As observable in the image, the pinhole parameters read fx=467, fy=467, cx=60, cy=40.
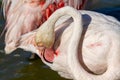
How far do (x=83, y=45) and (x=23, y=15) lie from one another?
127 centimetres

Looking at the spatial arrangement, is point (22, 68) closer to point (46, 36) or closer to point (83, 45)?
point (46, 36)

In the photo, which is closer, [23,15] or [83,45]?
[83,45]

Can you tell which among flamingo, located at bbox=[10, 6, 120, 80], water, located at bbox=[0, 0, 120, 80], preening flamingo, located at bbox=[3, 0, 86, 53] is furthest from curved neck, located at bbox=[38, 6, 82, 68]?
water, located at bbox=[0, 0, 120, 80]

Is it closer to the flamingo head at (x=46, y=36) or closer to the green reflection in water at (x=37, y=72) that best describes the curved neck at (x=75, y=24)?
the flamingo head at (x=46, y=36)

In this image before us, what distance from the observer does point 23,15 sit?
5.04 metres

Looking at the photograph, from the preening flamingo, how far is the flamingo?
0.73 m

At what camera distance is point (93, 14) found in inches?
173

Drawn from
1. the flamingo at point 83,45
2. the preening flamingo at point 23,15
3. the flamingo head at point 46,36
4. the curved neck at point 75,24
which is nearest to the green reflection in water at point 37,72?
the preening flamingo at point 23,15

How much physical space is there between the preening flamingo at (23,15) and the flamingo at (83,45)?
0.73 m

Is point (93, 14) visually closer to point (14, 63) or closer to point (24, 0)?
point (24, 0)

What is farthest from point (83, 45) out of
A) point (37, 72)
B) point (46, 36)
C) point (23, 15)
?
point (37, 72)

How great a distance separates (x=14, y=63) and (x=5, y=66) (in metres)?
0.12

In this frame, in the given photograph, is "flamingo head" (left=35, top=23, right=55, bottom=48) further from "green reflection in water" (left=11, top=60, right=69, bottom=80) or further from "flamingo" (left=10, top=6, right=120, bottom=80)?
"green reflection in water" (left=11, top=60, right=69, bottom=80)

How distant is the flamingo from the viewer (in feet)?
12.5
